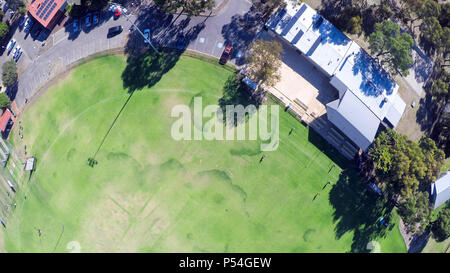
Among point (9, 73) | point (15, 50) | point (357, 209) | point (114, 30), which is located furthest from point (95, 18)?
point (357, 209)

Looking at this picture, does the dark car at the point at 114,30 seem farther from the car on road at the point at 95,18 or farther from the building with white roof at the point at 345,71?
the building with white roof at the point at 345,71

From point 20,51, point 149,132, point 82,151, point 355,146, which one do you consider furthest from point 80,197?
point 355,146

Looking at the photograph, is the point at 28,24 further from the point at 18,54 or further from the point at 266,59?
the point at 266,59

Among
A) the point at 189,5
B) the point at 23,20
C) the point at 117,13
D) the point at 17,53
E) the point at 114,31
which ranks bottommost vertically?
the point at 17,53

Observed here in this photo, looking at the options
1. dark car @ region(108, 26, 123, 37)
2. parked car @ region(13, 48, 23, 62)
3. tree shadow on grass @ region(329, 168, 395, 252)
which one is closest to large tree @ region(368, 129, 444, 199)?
tree shadow on grass @ region(329, 168, 395, 252)

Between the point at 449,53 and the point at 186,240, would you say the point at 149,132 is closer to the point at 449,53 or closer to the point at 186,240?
the point at 186,240

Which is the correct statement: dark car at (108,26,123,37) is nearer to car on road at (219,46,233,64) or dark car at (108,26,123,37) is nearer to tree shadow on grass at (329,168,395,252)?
car on road at (219,46,233,64)

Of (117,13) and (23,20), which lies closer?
(117,13)
